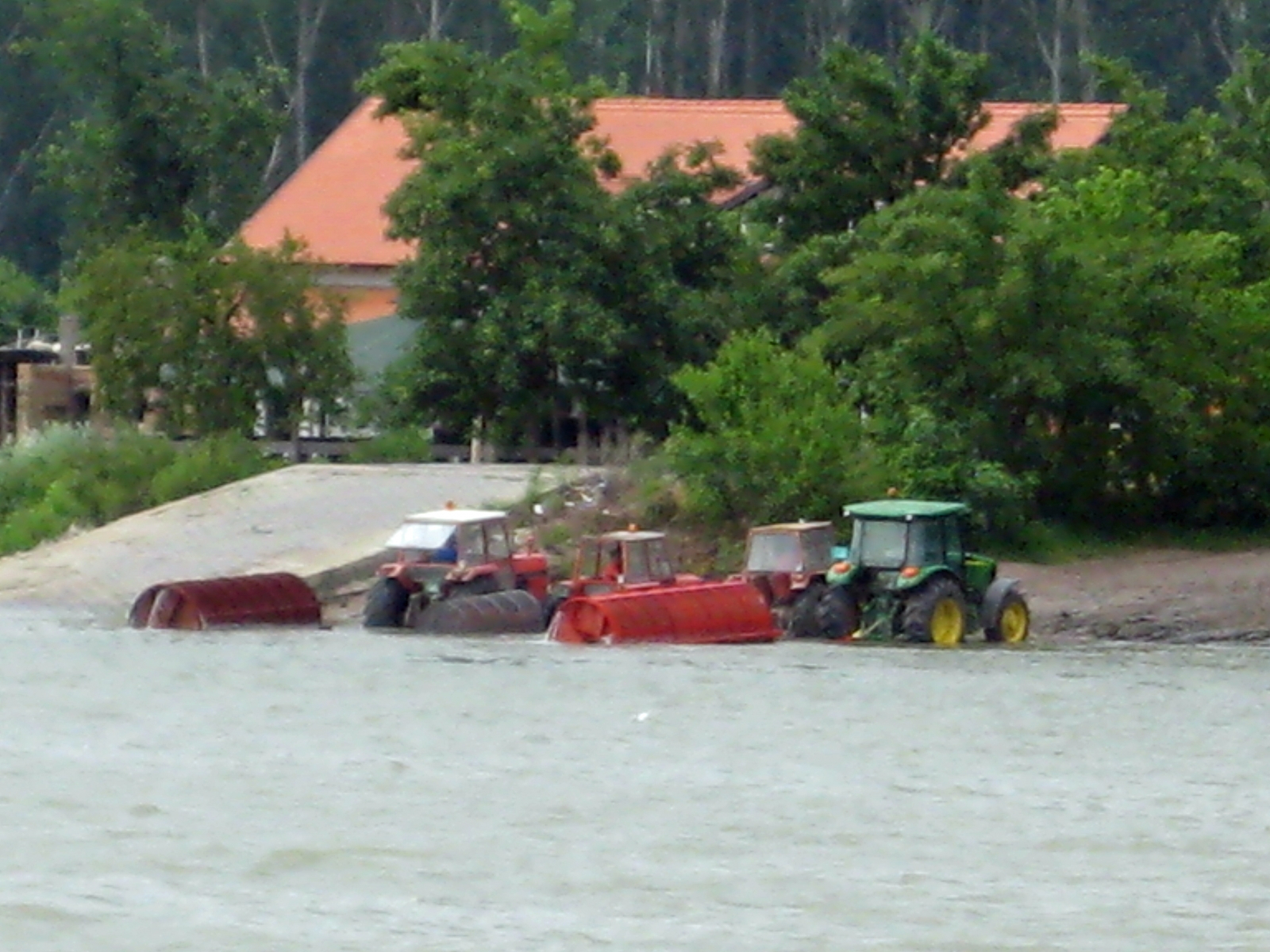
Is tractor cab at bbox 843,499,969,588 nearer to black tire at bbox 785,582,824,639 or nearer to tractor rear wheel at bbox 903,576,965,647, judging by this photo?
tractor rear wheel at bbox 903,576,965,647

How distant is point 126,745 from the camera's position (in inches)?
971

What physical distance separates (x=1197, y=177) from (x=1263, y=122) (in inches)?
267

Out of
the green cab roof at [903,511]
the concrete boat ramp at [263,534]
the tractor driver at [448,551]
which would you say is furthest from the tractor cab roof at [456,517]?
the green cab roof at [903,511]

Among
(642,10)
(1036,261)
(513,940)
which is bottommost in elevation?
(513,940)

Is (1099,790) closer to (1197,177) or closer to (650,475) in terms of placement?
(650,475)

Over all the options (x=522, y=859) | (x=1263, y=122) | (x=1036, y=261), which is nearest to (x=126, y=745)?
(x=522, y=859)

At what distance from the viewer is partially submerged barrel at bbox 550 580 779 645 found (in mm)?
32906

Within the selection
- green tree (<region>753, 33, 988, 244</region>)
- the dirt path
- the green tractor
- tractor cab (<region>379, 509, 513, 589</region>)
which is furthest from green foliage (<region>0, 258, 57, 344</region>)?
the green tractor

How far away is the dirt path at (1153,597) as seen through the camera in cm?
3666

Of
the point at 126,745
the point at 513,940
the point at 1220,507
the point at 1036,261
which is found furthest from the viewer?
the point at 1220,507

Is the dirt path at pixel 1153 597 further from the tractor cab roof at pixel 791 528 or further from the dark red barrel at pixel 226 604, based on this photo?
the dark red barrel at pixel 226 604

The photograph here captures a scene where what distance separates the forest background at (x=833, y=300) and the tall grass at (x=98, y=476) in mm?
1273

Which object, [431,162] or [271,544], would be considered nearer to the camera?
[271,544]

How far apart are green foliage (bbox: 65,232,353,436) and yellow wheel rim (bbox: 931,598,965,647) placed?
15.3 m
